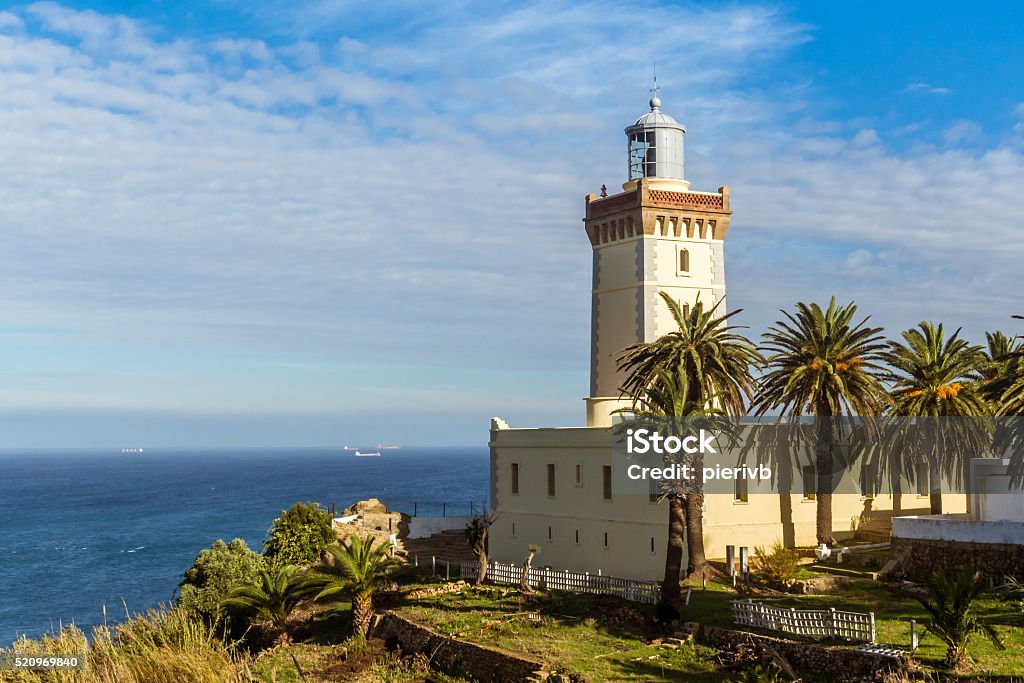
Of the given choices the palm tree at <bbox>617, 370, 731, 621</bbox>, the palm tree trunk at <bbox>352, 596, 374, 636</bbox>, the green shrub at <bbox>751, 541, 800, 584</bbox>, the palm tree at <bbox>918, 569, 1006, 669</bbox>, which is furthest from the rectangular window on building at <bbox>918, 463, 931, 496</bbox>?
the palm tree trunk at <bbox>352, 596, 374, 636</bbox>

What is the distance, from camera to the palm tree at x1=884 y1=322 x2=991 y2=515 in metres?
37.8

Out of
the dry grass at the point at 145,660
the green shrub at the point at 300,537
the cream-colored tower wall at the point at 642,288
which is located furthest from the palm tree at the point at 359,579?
the dry grass at the point at 145,660

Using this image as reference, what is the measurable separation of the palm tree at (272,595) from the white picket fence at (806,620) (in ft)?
50.7

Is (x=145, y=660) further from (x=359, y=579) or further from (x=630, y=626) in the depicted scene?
(x=359, y=579)

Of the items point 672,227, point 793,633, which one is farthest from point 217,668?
point 672,227

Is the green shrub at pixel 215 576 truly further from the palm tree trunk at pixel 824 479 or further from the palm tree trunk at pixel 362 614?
the palm tree trunk at pixel 824 479

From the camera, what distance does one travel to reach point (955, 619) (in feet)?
74.5

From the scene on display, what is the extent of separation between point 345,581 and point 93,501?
129395 mm

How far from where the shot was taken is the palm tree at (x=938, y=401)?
37.8m

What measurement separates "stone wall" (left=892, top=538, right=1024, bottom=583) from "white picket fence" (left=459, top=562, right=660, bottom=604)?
730 centimetres

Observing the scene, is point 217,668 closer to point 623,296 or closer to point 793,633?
point 793,633

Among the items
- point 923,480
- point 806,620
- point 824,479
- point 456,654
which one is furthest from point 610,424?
point 806,620

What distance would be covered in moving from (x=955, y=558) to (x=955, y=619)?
852cm

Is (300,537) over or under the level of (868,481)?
under
